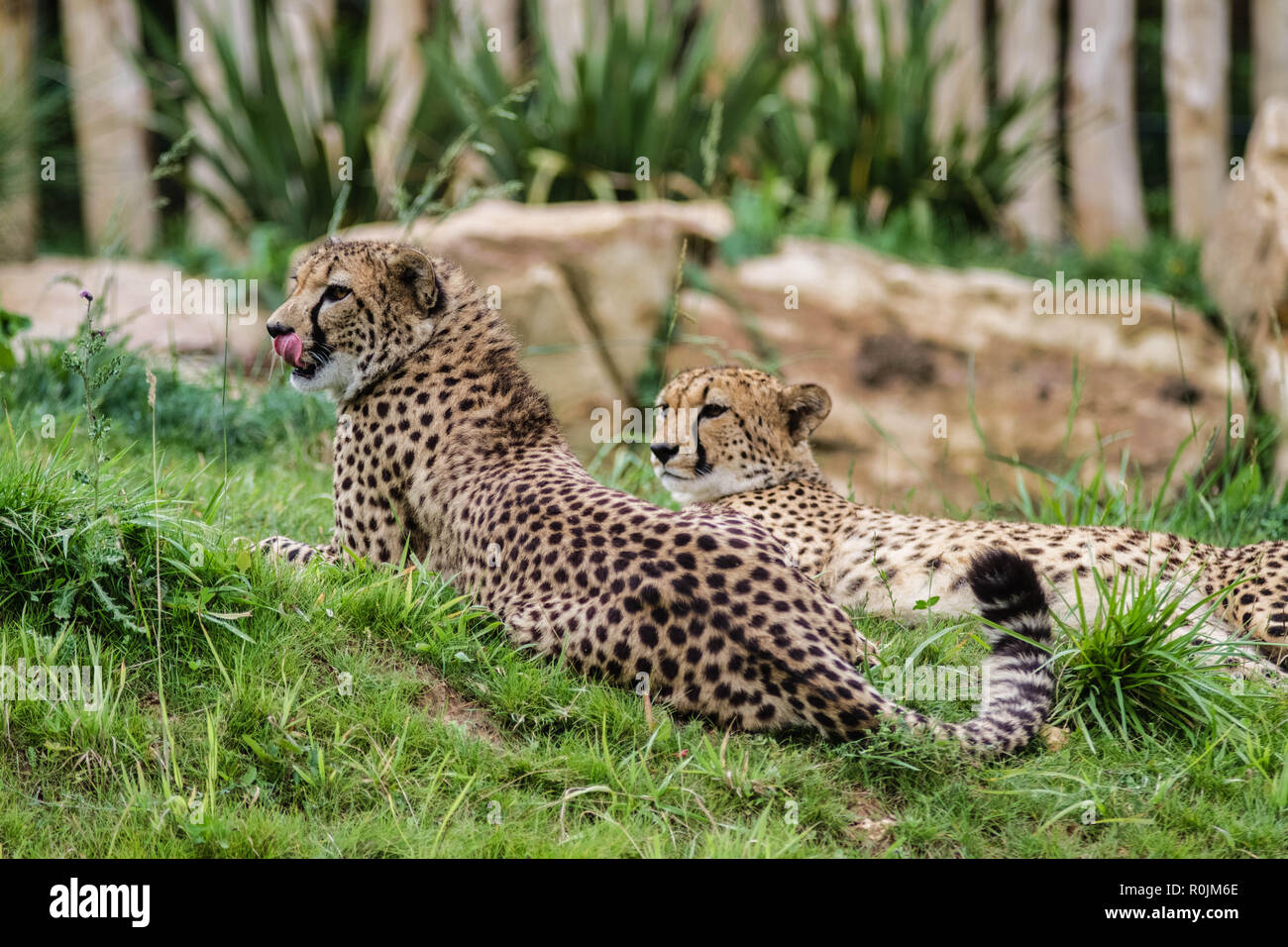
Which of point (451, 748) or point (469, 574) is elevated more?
point (469, 574)

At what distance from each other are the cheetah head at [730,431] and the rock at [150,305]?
2.51 meters

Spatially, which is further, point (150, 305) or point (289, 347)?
point (150, 305)

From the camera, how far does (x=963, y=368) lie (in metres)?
7.12

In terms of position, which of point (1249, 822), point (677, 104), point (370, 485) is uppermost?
point (677, 104)

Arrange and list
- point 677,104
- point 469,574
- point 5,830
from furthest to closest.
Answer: point 677,104, point 469,574, point 5,830

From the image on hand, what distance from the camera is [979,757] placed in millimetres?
3449

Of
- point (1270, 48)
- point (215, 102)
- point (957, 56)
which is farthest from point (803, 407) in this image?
point (1270, 48)

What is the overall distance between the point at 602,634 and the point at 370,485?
1.13 meters

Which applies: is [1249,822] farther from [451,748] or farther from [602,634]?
[451,748]

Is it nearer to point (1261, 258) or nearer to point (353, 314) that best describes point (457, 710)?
point (353, 314)

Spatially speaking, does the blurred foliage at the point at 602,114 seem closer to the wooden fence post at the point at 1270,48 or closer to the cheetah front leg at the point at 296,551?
the cheetah front leg at the point at 296,551

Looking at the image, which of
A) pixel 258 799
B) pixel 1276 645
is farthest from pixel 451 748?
pixel 1276 645

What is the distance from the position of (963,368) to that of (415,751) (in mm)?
4543

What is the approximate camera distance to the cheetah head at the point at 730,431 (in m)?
4.86
